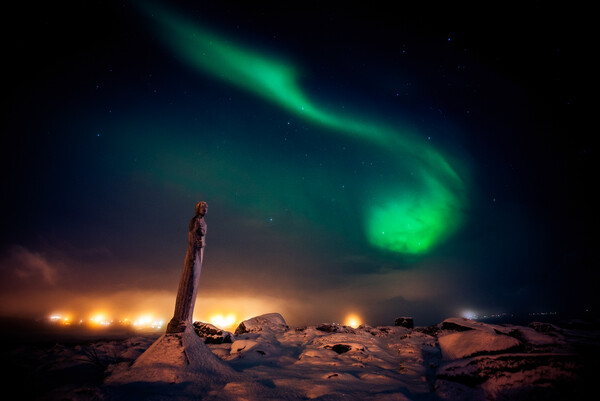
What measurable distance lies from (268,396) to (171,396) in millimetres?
1824

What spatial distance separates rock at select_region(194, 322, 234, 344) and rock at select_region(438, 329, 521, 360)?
29.2 ft

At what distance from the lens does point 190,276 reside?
7.46 meters

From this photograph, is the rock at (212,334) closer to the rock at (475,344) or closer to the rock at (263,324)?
the rock at (263,324)

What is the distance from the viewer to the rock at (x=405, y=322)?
16764mm

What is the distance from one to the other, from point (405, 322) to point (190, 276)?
52.0 feet

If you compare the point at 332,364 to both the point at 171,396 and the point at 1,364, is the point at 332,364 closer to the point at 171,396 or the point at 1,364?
the point at 171,396

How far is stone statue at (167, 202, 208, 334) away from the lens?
23.3 ft

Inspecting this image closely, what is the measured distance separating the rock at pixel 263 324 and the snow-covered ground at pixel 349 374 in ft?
15.4

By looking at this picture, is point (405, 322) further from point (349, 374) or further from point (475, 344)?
point (349, 374)

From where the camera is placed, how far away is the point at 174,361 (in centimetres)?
584

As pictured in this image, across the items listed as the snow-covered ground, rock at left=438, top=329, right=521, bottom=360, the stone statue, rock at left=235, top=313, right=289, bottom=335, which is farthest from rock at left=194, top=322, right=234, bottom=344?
rock at left=438, top=329, right=521, bottom=360

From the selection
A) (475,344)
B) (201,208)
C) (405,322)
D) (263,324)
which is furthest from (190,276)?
(405,322)

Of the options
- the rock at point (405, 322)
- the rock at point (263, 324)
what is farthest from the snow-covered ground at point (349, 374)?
the rock at point (405, 322)

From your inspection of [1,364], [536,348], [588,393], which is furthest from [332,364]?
[1,364]
